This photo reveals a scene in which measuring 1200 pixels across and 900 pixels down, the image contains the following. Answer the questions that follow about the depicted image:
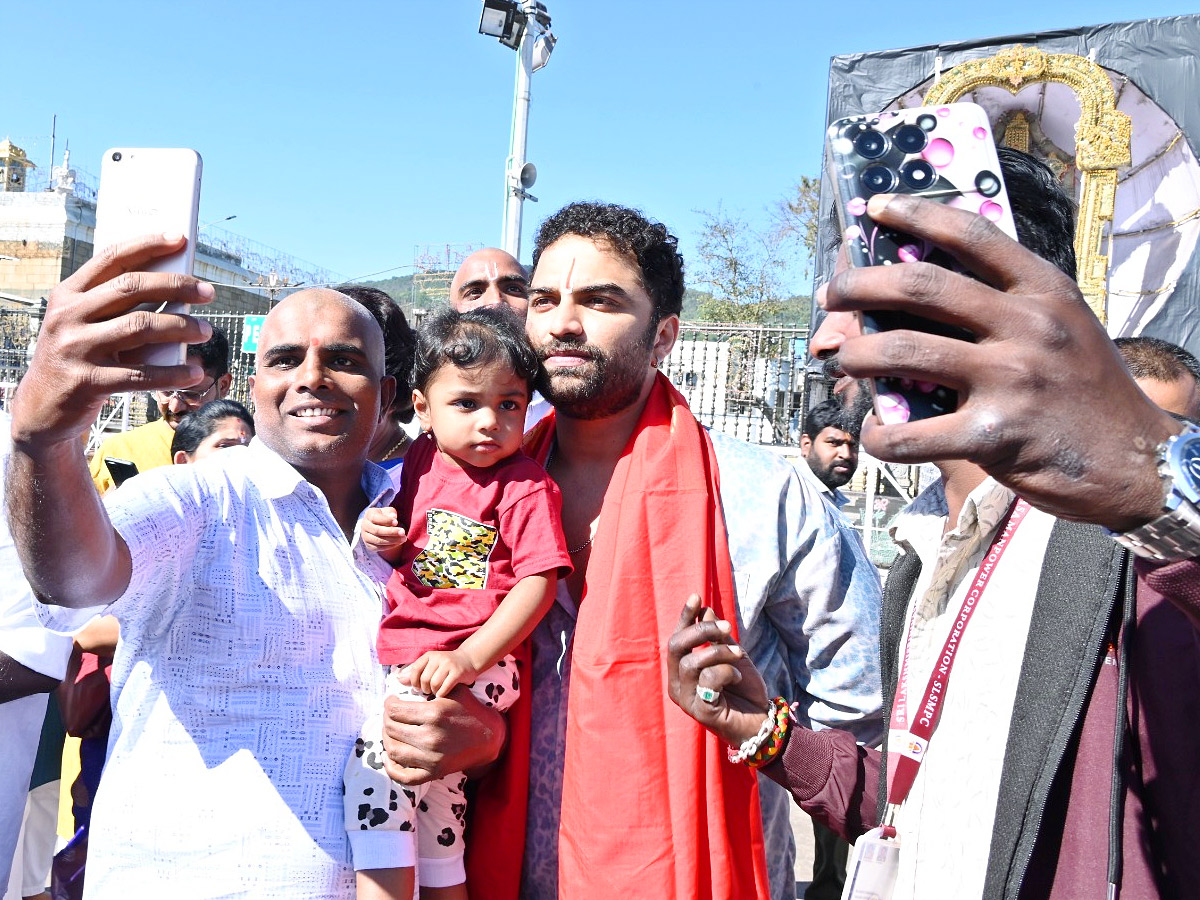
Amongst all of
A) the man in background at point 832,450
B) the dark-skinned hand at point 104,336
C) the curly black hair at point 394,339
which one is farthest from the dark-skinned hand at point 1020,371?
the man in background at point 832,450

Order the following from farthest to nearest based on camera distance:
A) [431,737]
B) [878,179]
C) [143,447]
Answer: [143,447] → [431,737] → [878,179]

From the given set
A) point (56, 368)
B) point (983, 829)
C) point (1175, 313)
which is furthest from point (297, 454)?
point (1175, 313)

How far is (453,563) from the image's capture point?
2.23 m

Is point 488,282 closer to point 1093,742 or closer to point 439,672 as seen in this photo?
point 439,672

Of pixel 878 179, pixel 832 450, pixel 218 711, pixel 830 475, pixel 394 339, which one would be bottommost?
pixel 218 711

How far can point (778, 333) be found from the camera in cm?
1207

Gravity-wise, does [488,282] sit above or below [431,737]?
above

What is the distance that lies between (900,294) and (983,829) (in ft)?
2.97

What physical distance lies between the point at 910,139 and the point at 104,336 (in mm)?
1045

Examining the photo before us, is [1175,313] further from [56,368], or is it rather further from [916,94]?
[56,368]

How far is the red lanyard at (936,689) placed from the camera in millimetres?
1414

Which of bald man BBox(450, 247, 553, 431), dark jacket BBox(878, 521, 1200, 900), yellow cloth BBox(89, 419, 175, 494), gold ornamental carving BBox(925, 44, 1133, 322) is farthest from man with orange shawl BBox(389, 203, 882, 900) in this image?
gold ornamental carving BBox(925, 44, 1133, 322)

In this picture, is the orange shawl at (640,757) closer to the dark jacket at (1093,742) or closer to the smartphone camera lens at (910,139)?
the dark jacket at (1093,742)

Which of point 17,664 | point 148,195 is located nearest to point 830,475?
point 17,664
